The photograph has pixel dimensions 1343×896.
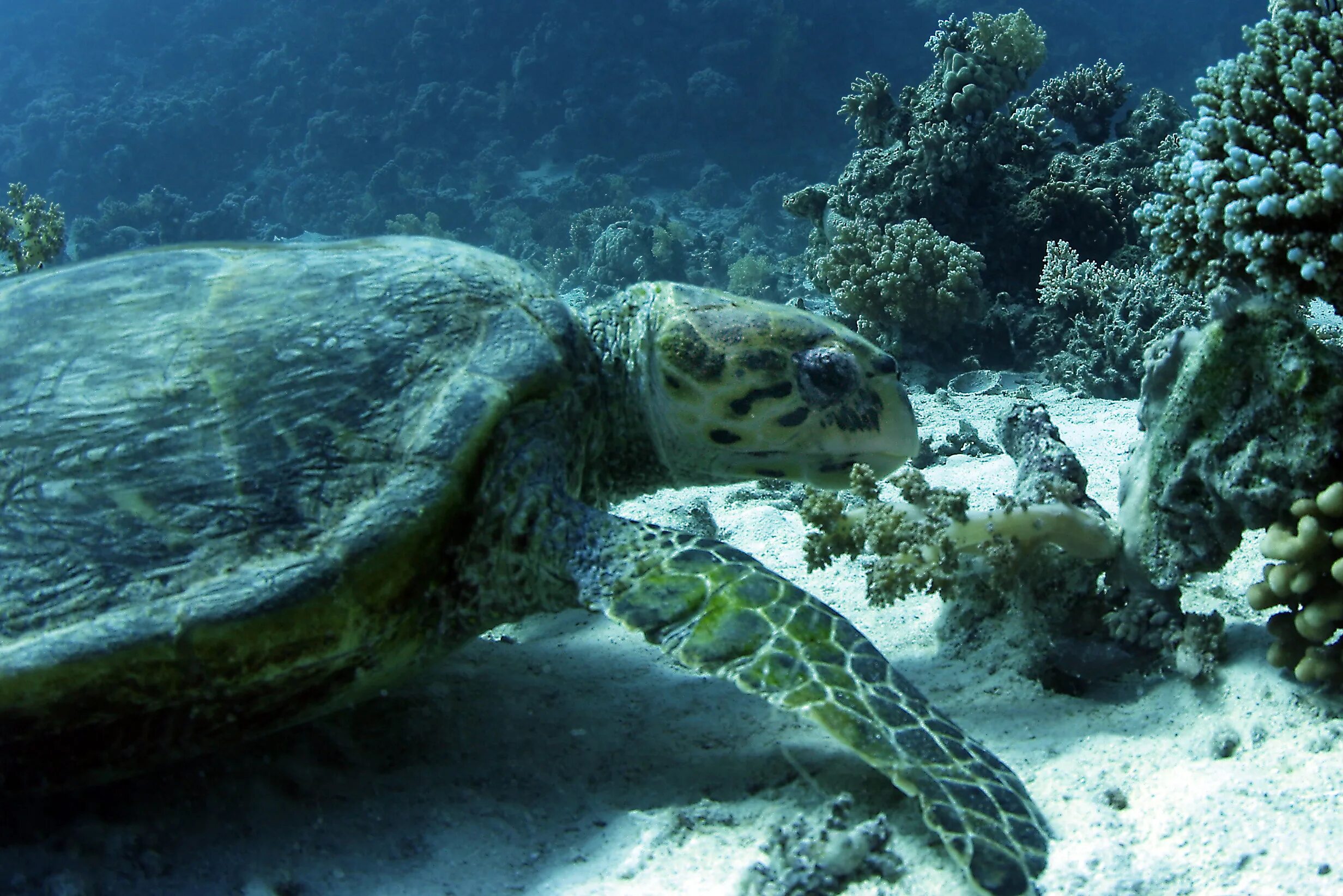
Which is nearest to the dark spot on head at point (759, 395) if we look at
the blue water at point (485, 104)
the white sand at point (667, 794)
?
the white sand at point (667, 794)

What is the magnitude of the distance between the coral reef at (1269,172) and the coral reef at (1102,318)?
2.88 meters

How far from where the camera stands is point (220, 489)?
6.17 ft

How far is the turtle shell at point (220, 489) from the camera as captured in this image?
1731mm

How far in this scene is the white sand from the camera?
4.78ft

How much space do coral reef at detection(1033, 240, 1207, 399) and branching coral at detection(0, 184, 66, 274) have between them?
25.9 ft

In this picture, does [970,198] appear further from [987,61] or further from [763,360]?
[763,360]

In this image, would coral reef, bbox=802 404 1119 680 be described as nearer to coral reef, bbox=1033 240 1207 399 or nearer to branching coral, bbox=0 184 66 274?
coral reef, bbox=1033 240 1207 399

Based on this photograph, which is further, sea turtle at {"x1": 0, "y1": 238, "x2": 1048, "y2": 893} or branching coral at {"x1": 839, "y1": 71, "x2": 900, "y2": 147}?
branching coral at {"x1": 839, "y1": 71, "x2": 900, "y2": 147}

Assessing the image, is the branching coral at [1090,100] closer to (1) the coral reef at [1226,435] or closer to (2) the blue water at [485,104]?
(1) the coral reef at [1226,435]

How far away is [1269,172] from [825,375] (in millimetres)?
1220

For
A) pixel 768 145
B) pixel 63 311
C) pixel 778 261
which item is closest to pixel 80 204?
pixel 768 145

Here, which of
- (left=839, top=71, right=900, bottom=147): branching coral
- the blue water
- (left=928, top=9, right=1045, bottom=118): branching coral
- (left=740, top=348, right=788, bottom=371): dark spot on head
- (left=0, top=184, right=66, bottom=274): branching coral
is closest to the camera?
(left=740, top=348, right=788, bottom=371): dark spot on head

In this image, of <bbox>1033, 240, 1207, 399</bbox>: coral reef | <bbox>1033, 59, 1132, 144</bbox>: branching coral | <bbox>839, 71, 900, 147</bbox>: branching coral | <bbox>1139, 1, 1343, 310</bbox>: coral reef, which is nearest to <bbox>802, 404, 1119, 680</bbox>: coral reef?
<bbox>1139, 1, 1343, 310</bbox>: coral reef

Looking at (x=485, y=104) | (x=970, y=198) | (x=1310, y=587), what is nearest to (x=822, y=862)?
(x=1310, y=587)
